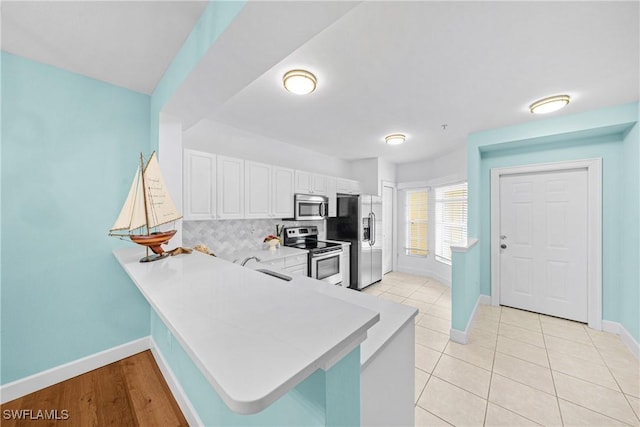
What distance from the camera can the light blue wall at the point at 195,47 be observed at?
1102 millimetres

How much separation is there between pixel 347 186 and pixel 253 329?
13.3ft

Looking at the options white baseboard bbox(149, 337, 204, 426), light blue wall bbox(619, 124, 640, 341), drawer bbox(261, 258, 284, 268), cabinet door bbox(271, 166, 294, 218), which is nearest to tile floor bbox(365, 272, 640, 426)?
light blue wall bbox(619, 124, 640, 341)

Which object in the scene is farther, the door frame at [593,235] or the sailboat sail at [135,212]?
the door frame at [593,235]

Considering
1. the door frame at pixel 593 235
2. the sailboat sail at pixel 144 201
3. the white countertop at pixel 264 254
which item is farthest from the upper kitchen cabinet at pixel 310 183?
the door frame at pixel 593 235

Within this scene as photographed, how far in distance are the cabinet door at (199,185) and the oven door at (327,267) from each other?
60.6 inches

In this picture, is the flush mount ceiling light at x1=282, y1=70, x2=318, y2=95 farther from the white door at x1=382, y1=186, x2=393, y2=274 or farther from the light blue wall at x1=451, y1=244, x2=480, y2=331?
the white door at x1=382, y1=186, x2=393, y2=274

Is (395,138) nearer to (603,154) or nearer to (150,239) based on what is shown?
(603,154)

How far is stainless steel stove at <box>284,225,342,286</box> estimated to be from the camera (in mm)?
3387

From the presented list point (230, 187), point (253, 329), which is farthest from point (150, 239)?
point (230, 187)

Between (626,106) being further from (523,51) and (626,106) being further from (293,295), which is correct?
(293,295)

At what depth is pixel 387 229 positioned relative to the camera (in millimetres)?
5254

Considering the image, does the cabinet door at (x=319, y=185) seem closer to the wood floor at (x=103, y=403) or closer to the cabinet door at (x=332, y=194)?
the cabinet door at (x=332, y=194)

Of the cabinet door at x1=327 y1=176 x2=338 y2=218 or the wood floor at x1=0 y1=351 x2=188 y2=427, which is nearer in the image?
the wood floor at x1=0 y1=351 x2=188 y2=427

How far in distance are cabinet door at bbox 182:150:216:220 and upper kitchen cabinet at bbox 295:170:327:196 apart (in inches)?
50.1
